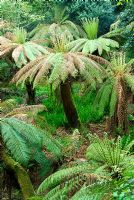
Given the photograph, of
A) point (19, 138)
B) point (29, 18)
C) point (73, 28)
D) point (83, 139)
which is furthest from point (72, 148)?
point (29, 18)

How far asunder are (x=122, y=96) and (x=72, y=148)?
59.0 inches

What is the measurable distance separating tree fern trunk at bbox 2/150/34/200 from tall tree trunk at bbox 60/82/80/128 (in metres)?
2.00

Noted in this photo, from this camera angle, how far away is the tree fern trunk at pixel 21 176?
4.49 m

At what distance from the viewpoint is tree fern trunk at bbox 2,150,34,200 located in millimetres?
4488

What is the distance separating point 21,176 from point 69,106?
7.56ft

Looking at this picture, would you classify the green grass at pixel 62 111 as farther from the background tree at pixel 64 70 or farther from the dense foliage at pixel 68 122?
the background tree at pixel 64 70

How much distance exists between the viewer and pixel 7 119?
16.3 feet

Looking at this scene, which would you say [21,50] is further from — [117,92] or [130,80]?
[130,80]

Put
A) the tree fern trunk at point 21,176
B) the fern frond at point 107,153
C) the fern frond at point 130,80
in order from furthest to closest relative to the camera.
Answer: the fern frond at point 130,80, the tree fern trunk at point 21,176, the fern frond at point 107,153

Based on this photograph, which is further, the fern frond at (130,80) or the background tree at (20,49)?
the background tree at (20,49)

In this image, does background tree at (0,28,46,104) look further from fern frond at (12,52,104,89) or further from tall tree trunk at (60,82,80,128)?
tall tree trunk at (60,82,80,128)

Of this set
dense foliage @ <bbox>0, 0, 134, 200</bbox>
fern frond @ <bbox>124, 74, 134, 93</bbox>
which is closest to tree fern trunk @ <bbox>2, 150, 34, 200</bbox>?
dense foliage @ <bbox>0, 0, 134, 200</bbox>

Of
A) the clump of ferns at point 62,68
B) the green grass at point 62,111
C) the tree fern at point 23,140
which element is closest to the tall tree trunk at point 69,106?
the clump of ferns at point 62,68

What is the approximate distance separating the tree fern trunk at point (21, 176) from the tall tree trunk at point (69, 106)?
200 cm
